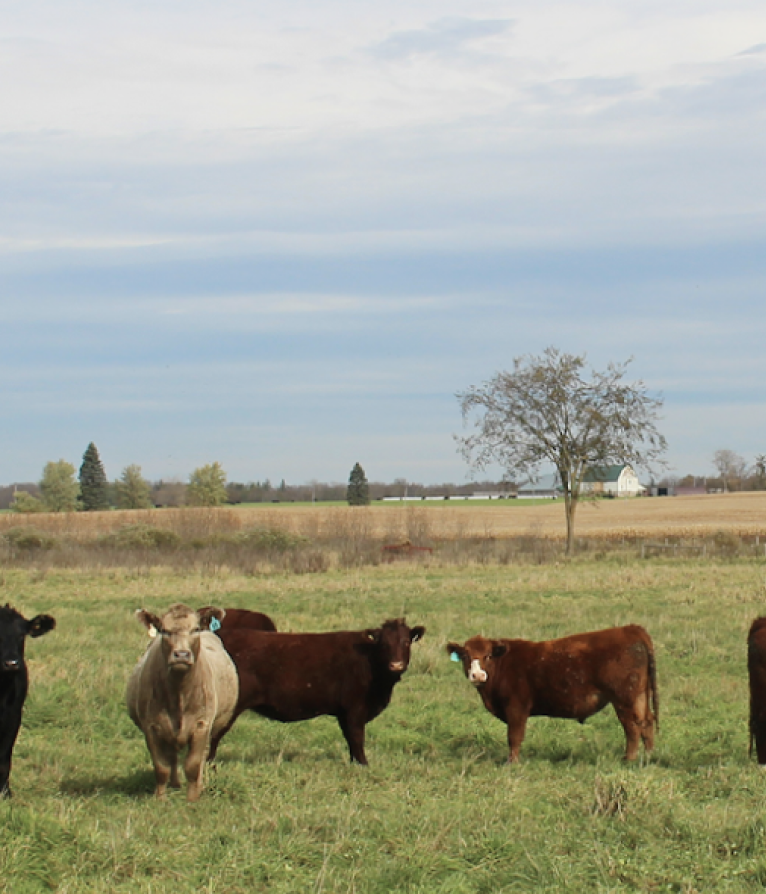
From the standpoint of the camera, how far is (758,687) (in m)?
8.93

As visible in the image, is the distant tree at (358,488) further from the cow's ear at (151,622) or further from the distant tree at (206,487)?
the cow's ear at (151,622)

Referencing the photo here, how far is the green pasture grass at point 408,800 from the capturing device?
609 cm

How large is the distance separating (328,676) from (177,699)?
1.90m

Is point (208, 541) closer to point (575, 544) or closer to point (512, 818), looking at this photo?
point (575, 544)

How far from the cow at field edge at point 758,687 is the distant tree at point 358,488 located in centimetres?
Result: 10690

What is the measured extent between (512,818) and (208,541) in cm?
3946

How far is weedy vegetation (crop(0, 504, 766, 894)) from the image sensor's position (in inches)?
240

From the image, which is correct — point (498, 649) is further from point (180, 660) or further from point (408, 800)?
point (180, 660)

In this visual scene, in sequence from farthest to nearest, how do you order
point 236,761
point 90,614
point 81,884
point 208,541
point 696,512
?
point 696,512 < point 208,541 < point 90,614 < point 236,761 < point 81,884

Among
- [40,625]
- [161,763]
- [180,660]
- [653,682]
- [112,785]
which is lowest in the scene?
[112,785]

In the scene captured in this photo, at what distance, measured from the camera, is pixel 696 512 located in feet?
273

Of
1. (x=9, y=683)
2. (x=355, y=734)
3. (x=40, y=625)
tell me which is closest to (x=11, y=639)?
(x=9, y=683)

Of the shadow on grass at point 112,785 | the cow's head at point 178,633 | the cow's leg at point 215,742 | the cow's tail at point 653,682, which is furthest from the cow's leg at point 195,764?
the cow's tail at point 653,682

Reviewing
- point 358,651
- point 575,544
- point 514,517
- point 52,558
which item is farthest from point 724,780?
point 514,517
